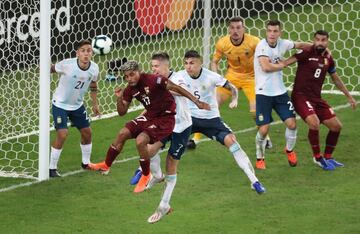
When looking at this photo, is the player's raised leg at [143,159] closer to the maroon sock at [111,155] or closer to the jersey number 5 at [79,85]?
the maroon sock at [111,155]

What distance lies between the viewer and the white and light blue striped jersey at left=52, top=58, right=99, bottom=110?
44.7ft

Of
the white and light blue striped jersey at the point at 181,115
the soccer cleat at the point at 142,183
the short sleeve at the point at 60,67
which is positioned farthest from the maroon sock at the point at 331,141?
the short sleeve at the point at 60,67

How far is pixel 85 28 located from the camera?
1759cm

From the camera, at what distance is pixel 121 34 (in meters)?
18.2

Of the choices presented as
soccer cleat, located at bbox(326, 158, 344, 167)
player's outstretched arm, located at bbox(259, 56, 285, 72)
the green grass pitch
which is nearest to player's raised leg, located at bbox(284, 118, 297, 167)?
the green grass pitch

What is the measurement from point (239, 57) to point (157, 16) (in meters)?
3.87

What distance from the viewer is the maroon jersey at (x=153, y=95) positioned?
37.0ft

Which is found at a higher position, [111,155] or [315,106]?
[315,106]

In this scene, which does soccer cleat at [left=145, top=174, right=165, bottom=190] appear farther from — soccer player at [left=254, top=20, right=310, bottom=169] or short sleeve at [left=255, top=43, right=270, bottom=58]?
short sleeve at [left=255, top=43, right=270, bottom=58]

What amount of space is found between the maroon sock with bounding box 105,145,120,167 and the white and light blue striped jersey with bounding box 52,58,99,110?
109cm

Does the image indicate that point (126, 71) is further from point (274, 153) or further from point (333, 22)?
point (333, 22)

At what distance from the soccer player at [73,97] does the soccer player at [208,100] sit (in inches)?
58.9

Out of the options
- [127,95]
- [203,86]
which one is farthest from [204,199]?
[127,95]

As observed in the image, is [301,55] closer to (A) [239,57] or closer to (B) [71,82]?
(A) [239,57]
